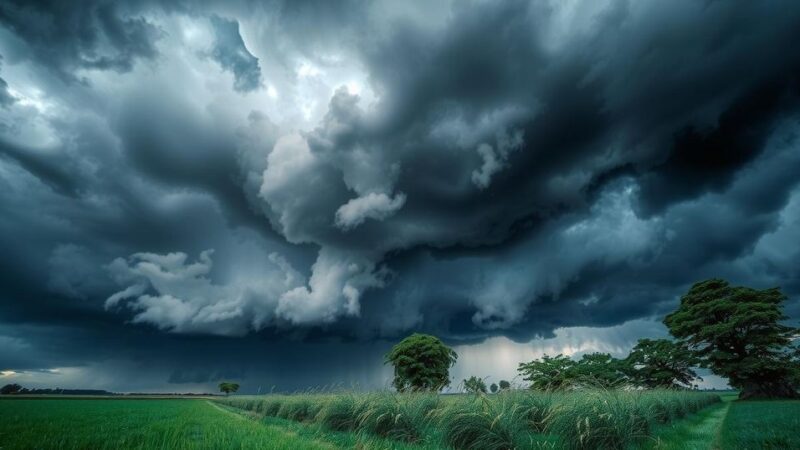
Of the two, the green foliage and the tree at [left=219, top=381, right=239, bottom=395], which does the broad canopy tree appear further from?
the tree at [left=219, top=381, right=239, bottom=395]

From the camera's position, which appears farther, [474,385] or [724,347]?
[724,347]

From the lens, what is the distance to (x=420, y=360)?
52594mm

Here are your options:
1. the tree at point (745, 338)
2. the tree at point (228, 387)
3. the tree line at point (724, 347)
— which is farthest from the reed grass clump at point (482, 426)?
the tree at point (228, 387)

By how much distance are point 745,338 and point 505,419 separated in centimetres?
4218

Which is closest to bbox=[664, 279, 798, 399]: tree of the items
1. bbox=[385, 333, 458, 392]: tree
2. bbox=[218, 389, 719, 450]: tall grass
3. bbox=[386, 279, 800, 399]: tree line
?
bbox=[386, 279, 800, 399]: tree line

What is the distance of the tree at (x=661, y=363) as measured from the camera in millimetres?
42938

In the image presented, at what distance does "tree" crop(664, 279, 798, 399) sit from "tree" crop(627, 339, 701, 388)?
3882 millimetres

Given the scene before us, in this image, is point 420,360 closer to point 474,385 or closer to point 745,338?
point 745,338

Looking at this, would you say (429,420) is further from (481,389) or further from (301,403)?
(301,403)

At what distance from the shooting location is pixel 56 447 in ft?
22.2

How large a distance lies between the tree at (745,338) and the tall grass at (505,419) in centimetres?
3676

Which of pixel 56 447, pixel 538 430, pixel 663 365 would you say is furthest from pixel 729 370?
pixel 56 447

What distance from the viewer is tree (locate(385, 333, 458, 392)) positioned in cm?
5044

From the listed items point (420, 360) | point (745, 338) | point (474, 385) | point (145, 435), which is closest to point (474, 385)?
point (474, 385)
